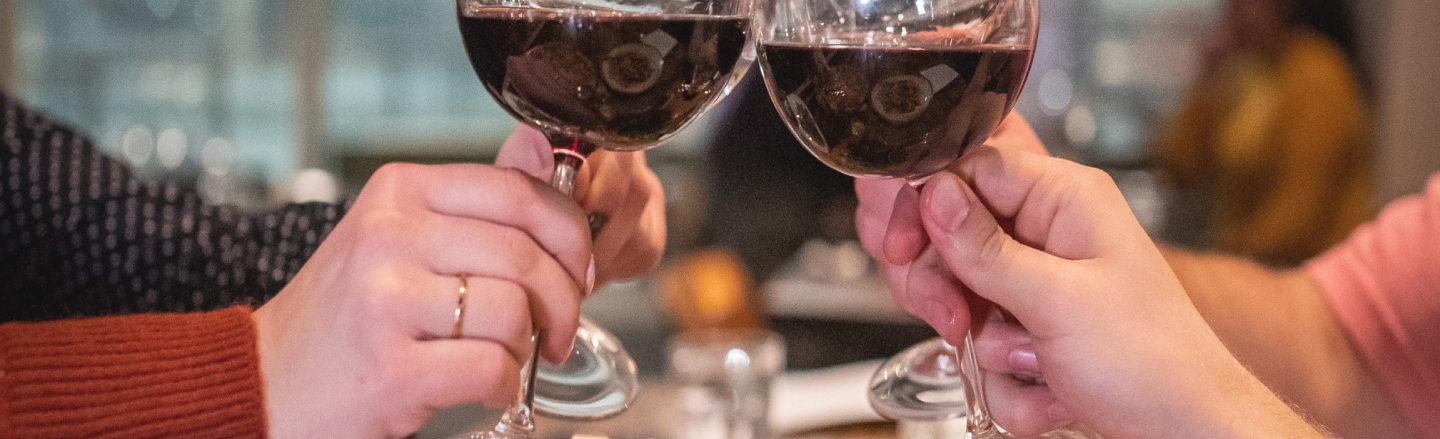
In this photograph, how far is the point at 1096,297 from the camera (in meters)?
0.79

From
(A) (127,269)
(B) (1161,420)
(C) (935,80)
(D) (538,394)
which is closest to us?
(C) (935,80)

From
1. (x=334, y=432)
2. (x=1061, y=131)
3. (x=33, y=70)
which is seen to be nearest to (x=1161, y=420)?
(x=334, y=432)

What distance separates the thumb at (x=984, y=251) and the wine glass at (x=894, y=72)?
3cm

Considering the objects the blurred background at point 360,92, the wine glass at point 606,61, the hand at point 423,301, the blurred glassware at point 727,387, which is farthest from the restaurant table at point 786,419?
the blurred background at point 360,92

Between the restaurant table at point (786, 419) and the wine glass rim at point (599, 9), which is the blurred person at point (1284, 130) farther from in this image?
the wine glass rim at point (599, 9)

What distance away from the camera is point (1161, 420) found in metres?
0.82

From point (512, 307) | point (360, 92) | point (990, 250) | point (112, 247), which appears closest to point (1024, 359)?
point (990, 250)

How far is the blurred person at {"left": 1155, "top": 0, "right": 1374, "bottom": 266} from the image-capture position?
3.64m

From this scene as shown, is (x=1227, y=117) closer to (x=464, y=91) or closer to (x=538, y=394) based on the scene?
(x=464, y=91)

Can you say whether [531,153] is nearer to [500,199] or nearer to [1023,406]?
[500,199]

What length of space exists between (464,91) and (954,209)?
4.06 metres

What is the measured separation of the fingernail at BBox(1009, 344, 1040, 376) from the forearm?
20.4 inches

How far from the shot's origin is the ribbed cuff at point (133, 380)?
798 mm

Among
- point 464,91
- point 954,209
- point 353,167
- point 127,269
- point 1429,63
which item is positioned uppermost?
point 954,209
